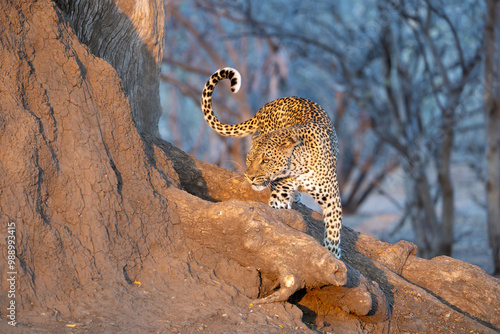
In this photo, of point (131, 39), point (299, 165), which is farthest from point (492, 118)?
point (131, 39)

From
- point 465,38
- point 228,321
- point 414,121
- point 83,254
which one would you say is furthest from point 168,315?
point 465,38

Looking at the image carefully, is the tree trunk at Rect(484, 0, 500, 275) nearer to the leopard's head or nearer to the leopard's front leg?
the leopard's front leg

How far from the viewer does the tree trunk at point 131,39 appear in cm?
565

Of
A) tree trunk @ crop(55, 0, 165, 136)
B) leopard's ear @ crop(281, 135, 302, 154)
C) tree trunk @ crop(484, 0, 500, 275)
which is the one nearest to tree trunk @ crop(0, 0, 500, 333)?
tree trunk @ crop(55, 0, 165, 136)

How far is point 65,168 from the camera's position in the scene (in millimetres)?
4523

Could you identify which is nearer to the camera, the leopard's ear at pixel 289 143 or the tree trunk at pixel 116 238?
the tree trunk at pixel 116 238

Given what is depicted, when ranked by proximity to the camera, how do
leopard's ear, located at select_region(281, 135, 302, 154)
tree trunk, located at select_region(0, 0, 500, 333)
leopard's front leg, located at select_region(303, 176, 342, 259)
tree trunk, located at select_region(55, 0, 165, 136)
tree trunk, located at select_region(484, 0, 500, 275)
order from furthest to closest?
tree trunk, located at select_region(484, 0, 500, 275)
leopard's front leg, located at select_region(303, 176, 342, 259)
leopard's ear, located at select_region(281, 135, 302, 154)
tree trunk, located at select_region(55, 0, 165, 136)
tree trunk, located at select_region(0, 0, 500, 333)

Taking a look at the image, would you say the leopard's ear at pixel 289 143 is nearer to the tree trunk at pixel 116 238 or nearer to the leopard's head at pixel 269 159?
the leopard's head at pixel 269 159

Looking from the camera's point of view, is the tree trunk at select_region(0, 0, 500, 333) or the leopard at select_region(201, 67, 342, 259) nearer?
the tree trunk at select_region(0, 0, 500, 333)

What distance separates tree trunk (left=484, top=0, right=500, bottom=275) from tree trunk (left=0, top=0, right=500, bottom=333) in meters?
5.55

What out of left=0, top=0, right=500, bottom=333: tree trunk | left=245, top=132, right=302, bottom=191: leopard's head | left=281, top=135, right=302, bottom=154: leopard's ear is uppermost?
left=281, top=135, right=302, bottom=154: leopard's ear

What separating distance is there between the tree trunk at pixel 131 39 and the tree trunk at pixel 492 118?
20.8 feet

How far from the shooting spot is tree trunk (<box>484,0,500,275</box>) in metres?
10.6

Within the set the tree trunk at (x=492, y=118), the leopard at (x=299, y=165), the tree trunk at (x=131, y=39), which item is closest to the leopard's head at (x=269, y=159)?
the leopard at (x=299, y=165)
